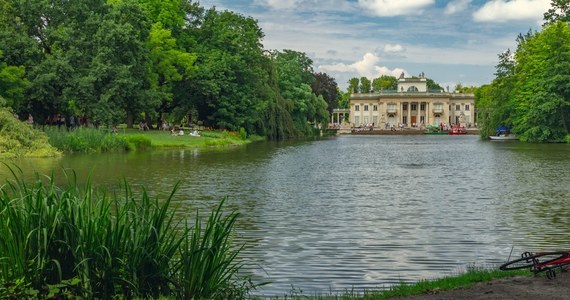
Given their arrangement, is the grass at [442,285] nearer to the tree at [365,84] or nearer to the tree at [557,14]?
the tree at [557,14]

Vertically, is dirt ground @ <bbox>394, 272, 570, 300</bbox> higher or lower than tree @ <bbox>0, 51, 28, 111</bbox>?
lower

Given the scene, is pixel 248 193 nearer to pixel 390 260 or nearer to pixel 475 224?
pixel 475 224

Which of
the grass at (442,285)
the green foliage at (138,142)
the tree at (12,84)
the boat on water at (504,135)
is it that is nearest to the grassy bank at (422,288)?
the grass at (442,285)

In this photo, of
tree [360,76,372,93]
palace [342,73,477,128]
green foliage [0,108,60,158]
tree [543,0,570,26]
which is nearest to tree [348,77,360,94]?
tree [360,76,372,93]

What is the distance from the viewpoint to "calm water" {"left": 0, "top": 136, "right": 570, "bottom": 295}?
10367 millimetres

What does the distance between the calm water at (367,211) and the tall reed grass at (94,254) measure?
60cm

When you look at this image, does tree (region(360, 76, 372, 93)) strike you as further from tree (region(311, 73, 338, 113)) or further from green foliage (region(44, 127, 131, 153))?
green foliage (region(44, 127, 131, 153))

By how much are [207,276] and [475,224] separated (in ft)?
27.1

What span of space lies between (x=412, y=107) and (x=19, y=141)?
380 feet

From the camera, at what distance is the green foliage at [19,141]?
106 ft

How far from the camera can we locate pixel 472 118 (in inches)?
5581

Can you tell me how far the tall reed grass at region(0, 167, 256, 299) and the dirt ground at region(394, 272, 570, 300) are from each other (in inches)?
83.8

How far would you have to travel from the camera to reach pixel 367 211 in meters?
16.3

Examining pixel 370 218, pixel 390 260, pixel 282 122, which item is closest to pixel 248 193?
pixel 370 218
